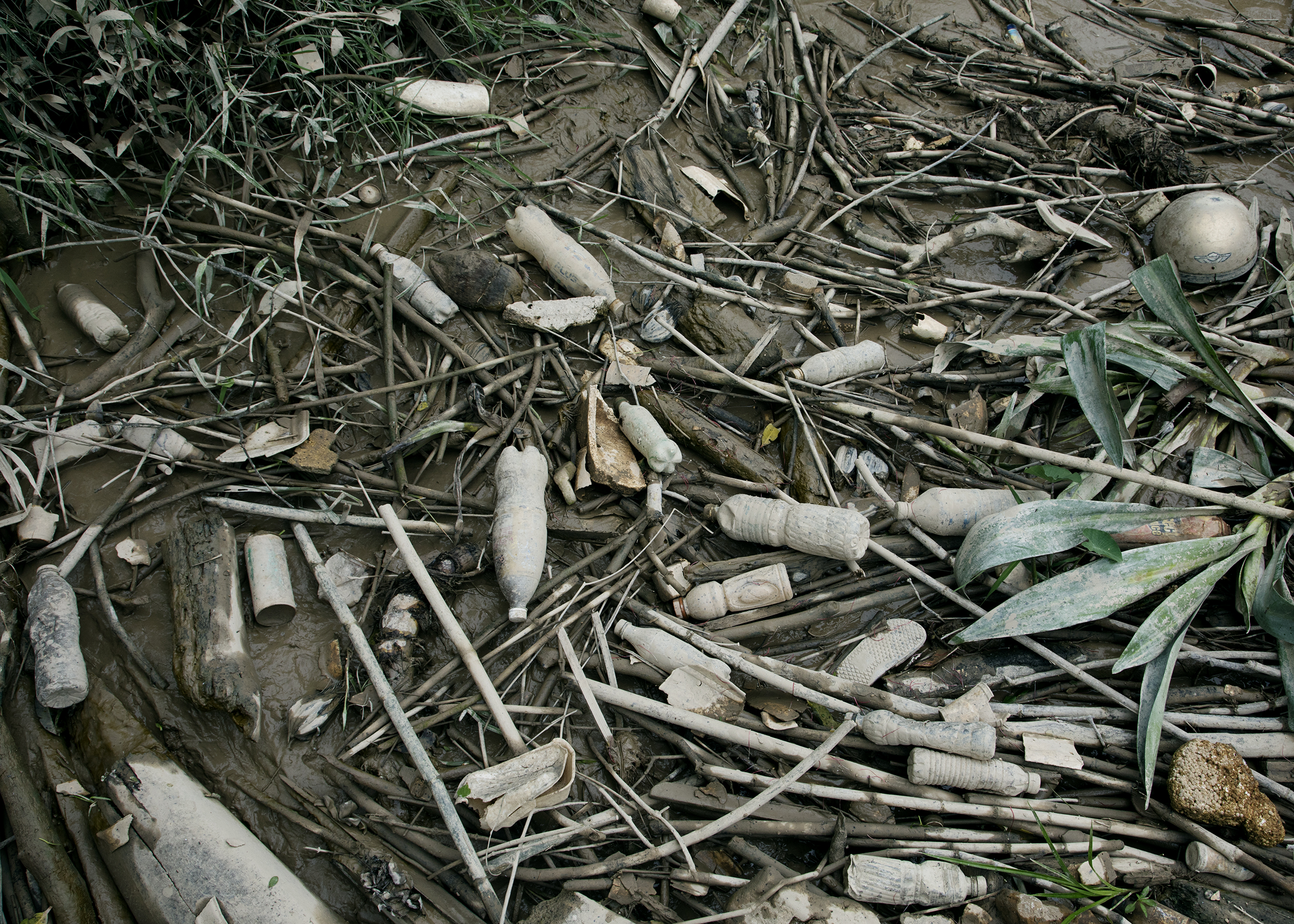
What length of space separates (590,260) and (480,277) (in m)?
0.58

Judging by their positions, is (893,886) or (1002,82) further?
(1002,82)

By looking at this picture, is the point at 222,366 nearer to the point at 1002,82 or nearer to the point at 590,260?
the point at 590,260

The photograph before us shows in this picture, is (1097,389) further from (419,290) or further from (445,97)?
(445,97)

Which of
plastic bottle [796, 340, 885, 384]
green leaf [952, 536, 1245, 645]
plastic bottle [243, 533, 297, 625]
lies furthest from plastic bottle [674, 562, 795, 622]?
plastic bottle [243, 533, 297, 625]

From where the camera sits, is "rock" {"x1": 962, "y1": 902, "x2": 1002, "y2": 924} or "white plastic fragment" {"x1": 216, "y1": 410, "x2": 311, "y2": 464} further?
"white plastic fragment" {"x1": 216, "y1": 410, "x2": 311, "y2": 464}

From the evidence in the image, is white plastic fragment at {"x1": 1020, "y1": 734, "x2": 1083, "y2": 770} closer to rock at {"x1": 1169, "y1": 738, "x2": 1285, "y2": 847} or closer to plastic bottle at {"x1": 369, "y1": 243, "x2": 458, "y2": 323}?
rock at {"x1": 1169, "y1": 738, "x2": 1285, "y2": 847}

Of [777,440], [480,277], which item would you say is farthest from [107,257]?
[777,440]

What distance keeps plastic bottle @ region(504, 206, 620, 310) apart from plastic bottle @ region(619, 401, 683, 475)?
68cm

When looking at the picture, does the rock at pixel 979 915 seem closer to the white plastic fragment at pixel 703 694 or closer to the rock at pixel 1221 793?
the rock at pixel 1221 793

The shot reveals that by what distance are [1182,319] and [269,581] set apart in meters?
4.20

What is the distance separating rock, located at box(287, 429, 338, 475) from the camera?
9.89 ft

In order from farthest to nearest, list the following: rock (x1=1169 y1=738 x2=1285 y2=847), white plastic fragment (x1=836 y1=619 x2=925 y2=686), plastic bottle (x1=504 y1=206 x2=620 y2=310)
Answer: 1. plastic bottle (x1=504 y1=206 x2=620 y2=310)
2. white plastic fragment (x1=836 y1=619 x2=925 y2=686)
3. rock (x1=1169 y1=738 x2=1285 y2=847)

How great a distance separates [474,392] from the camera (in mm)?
3260

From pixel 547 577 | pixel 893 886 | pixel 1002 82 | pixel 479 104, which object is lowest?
pixel 893 886
